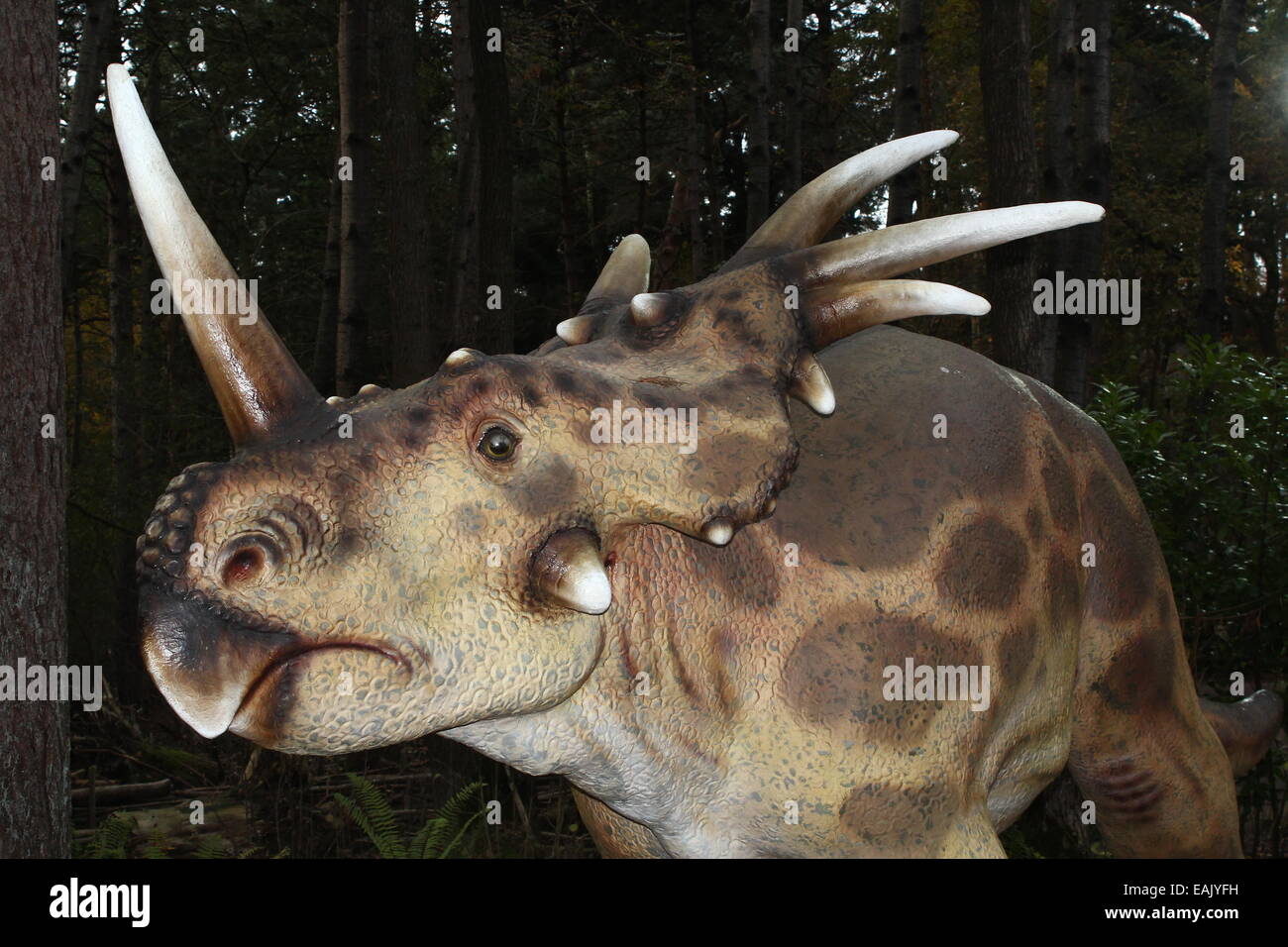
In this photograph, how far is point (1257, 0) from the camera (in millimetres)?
21531

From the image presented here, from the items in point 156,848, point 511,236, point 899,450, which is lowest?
point 156,848

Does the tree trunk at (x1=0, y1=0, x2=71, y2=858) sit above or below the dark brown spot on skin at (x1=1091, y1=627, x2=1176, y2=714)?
above

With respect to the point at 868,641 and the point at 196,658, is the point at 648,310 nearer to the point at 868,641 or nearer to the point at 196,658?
the point at 868,641

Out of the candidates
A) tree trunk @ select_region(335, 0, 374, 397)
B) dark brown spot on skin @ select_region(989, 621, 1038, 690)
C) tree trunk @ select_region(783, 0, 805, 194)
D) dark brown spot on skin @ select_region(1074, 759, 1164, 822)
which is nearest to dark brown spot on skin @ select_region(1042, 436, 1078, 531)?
dark brown spot on skin @ select_region(989, 621, 1038, 690)

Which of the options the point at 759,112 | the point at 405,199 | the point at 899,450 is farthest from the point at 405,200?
the point at 899,450

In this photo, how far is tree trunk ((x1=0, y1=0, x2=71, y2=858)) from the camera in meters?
3.14

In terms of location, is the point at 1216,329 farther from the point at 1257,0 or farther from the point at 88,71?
the point at 1257,0

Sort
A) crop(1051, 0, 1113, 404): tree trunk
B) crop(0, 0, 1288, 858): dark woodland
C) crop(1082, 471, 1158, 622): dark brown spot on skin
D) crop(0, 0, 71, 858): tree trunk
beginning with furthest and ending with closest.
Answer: crop(1051, 0, 1113, 404): tree trunk, crop(0, 0, 1288, 858): dark woodland, crop(0, 0, 71, 858): tree trunk, crop(1082, 471, 1158, 622): dark brown spot on skin

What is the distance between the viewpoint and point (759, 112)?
384 inches

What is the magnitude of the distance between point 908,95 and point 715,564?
640cm

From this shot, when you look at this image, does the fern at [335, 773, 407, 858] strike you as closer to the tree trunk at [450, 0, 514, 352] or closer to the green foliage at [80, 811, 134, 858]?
A: the green foliage at [80, 811, 134, 858]

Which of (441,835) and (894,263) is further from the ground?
(894,263)

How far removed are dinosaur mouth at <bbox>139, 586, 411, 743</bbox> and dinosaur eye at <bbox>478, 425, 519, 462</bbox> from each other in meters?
0.33

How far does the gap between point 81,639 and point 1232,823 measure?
9801 millimetres
